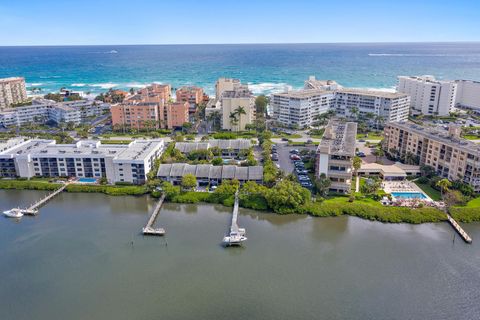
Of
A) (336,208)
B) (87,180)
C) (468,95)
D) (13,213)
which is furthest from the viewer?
(468,95)

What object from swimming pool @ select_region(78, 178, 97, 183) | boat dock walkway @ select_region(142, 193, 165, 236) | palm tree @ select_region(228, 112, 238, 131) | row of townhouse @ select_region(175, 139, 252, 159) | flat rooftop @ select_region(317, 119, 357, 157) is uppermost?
flat rooftop @ select_region(317, 119, 357, 157)

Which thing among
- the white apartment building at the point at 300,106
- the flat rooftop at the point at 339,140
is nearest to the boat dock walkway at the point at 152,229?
the flat rooftop at the point at 339,140

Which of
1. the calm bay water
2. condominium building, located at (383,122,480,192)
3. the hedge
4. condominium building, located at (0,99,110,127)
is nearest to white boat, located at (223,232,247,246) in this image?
the calm bay water

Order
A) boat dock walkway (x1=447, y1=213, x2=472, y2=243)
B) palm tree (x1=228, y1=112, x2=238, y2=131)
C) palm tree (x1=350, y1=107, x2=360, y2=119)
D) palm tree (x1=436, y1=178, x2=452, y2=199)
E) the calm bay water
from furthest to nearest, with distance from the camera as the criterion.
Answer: palm tree (x1=350, y1=107, x2=360, y2=119), palm tree (x1=228, y1=112, x2=238, y2=131), palm tree (x1=436, y1=178, x2=452, y2=199), boat dock walkway (x1=447, y1=213, x2=472, y2=243), the calm bay water

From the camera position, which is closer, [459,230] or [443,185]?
[459,230]

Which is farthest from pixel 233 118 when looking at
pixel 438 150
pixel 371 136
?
pixel 438 150

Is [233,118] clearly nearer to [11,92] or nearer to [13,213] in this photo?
[13,213]

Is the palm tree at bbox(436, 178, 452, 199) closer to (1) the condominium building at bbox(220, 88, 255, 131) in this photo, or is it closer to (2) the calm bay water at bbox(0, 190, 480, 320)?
(2) the calm bay water at bbox(0, 190, 480, 320)
